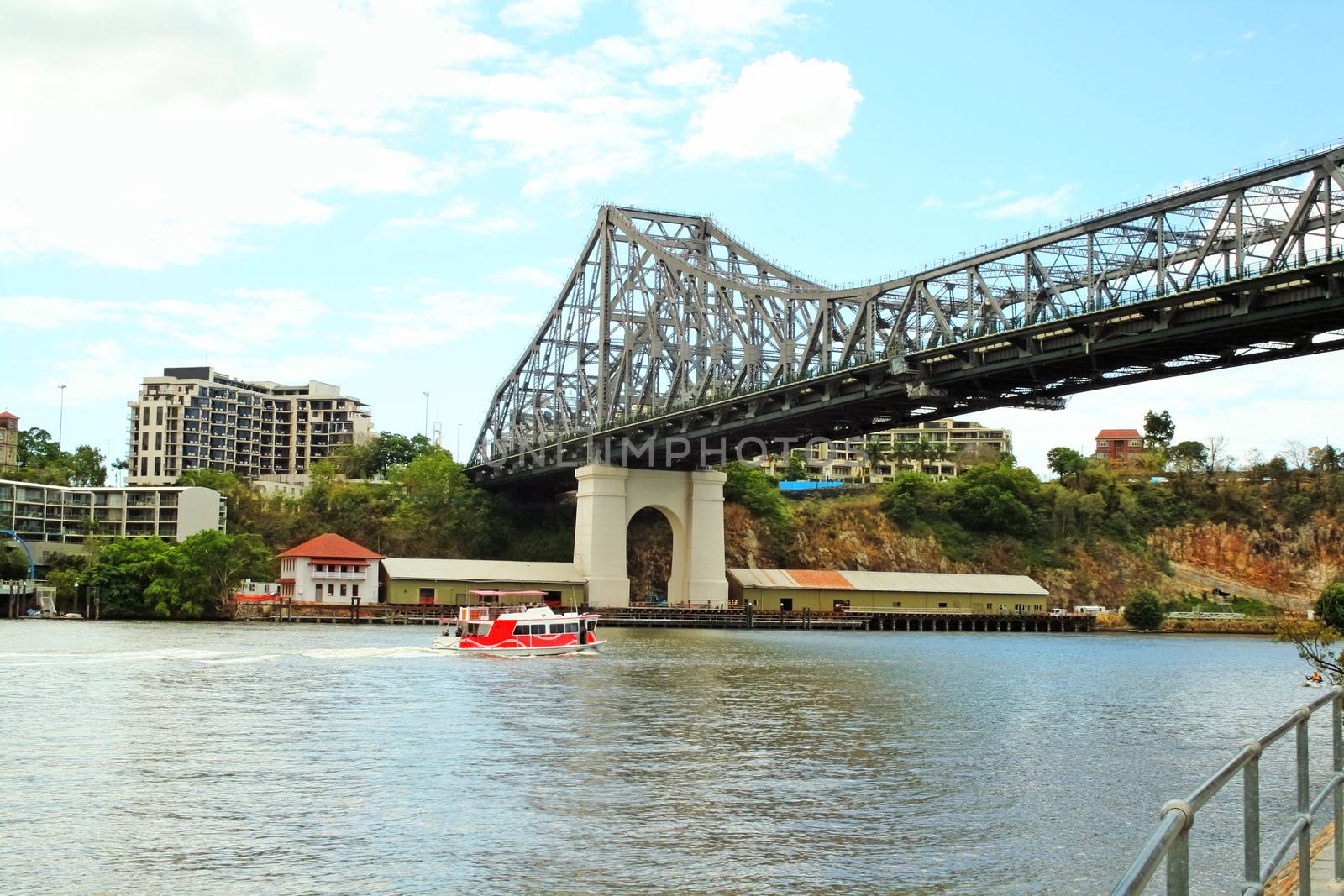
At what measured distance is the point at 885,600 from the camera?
109375mm

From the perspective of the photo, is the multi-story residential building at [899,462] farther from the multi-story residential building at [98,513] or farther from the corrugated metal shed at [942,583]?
the multi-story residential building at [98,513]

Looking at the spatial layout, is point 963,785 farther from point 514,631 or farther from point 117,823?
point 514,631

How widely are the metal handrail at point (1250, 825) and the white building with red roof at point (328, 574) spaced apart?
92.7 meters

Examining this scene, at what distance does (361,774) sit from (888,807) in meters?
10.1

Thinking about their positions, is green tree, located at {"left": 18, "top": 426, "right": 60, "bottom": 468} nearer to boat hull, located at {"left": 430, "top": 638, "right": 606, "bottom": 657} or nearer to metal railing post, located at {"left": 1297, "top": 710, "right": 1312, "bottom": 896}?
boat hull, located at {"left": 430, "top": 638, "right": 606, "bottom": 657}

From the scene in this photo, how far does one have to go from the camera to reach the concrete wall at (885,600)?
354ft

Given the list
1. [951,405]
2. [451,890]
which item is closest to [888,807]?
[451,890]

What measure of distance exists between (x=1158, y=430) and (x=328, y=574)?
11012 centimetres

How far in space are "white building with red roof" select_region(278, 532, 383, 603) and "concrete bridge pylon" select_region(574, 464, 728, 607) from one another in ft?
49.7

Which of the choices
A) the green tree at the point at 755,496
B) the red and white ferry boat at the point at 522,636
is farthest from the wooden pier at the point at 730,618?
the red and white ferry boat at the point at 522,636

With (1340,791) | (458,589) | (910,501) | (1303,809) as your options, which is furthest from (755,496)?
(1303,809)

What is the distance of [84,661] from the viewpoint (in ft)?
172

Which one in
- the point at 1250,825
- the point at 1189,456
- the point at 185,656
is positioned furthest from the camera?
the point at 1189,456

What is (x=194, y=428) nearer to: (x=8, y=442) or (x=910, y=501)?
(x=8, y=442)
